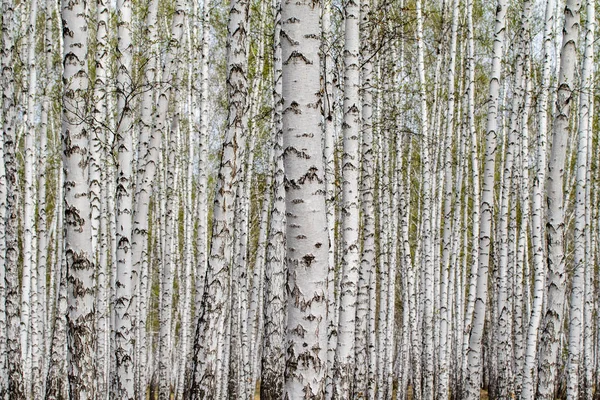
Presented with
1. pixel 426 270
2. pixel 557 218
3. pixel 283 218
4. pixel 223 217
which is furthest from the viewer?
pixel 426 270

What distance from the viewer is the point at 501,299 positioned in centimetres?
996

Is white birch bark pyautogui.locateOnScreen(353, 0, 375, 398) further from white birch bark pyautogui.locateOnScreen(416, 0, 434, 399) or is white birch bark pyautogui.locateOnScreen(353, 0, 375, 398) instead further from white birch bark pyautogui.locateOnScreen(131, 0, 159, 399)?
white birch bark pyautogui.locateOnScreen(416, 0, 434, 399)

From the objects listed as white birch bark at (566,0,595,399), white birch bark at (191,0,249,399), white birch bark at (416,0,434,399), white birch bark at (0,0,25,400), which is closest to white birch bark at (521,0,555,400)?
white birch bark at (566,0,595,399)

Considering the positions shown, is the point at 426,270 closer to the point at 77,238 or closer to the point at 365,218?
the point at 365,218

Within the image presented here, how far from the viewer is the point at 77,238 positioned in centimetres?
538

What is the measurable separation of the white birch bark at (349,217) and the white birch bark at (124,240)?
228 centimetres

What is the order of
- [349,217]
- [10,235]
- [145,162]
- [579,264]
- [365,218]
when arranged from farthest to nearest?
[10,235] → [365,218] → [579,264] → [145,162] → [349,217]

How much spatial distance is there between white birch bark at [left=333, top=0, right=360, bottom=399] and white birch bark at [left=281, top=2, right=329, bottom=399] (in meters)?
3.23

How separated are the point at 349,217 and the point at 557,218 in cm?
235

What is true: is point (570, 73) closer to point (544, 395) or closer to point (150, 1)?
point (544, 395)

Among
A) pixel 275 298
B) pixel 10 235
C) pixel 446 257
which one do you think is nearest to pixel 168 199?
pixel 10 235

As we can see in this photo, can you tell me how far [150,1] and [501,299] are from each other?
687 cm

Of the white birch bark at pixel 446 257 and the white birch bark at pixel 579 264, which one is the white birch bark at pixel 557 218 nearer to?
the white birch bark at pixel 579 264

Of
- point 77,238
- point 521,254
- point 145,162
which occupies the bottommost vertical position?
point 521,254
